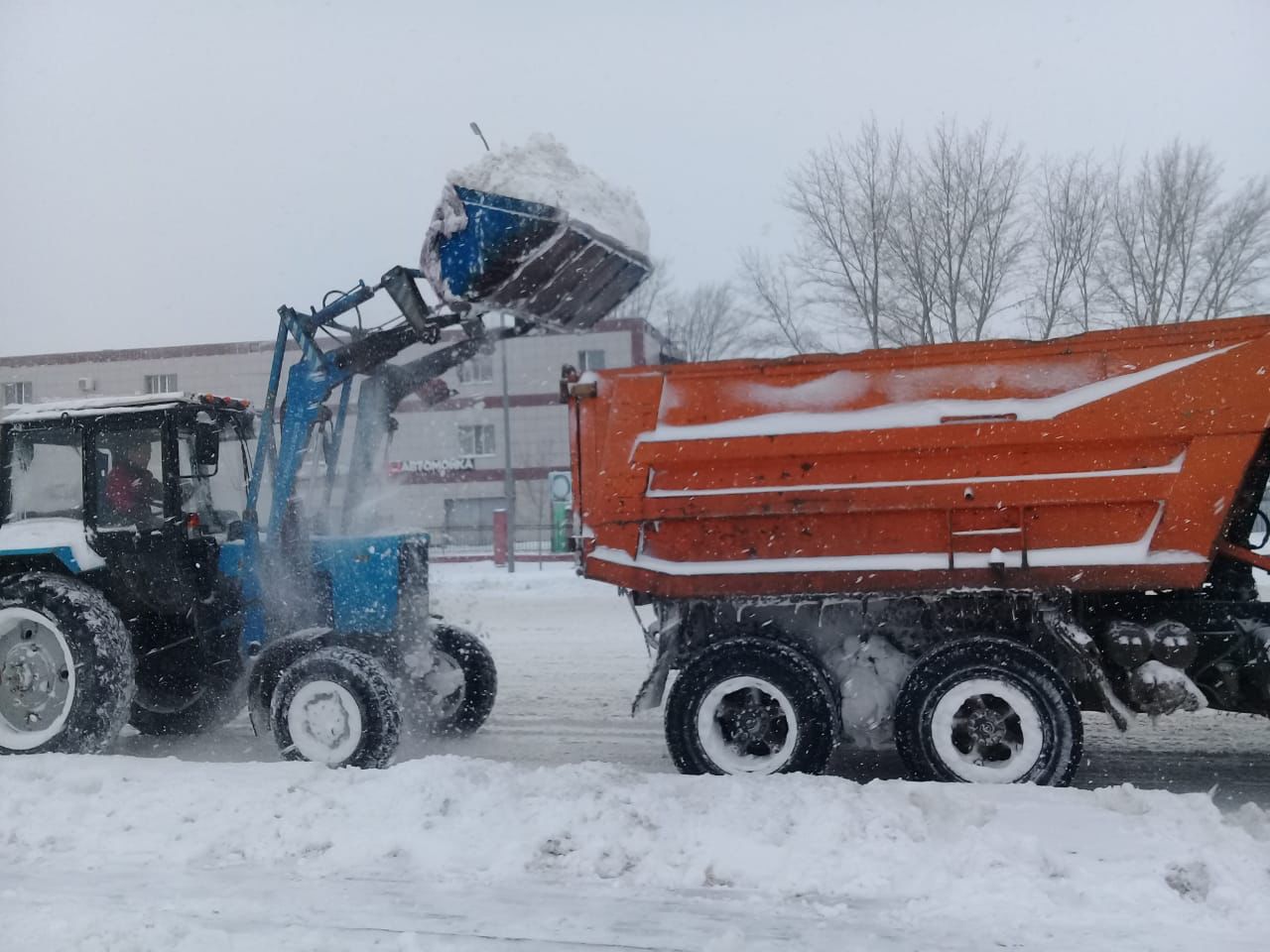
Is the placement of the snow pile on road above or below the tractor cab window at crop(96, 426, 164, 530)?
below

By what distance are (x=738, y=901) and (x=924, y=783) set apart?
1397mm

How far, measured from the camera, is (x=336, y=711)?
20.6ft

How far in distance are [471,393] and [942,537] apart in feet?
80.1

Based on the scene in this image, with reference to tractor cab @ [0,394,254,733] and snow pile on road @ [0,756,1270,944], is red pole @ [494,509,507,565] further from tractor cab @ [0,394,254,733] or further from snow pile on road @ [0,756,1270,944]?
snow pile on road @ [0,756,1270,944]

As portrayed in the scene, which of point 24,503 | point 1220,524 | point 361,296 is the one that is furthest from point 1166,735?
point 24,503

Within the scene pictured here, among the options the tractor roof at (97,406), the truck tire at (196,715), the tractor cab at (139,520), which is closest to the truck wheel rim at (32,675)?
the tractor cab at (139,520)

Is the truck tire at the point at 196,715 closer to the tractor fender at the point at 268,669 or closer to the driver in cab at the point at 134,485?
the tractor fender at the point at 268,669

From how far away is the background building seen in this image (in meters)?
31.0

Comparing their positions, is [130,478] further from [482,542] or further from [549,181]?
[482,542]

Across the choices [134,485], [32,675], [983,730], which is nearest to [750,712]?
[983,730]

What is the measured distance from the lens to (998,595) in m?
5.68

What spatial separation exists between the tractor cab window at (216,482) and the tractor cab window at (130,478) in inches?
6.4

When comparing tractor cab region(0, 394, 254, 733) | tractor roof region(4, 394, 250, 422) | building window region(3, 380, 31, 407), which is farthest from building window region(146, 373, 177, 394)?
tractor cab region(0, 394, 254, 733)

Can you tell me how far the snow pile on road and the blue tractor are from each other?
79 cm
